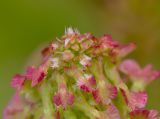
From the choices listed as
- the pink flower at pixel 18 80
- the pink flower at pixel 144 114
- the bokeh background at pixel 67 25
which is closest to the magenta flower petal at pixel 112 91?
the pink flower at pixel 144 114

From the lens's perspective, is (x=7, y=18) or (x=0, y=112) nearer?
(x=0, y=112)

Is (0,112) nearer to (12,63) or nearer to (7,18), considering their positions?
(12,63)

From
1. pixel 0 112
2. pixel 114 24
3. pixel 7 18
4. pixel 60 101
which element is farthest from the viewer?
pixel 7 18

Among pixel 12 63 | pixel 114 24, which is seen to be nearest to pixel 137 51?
pixel 114 24

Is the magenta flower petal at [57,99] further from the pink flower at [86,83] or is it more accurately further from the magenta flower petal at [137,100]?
the magenta flower petal at [137,100]

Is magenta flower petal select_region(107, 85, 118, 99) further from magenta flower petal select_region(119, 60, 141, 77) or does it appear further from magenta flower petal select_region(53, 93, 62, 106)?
magenta flower petal select_region(119, 60, 141, 77)
